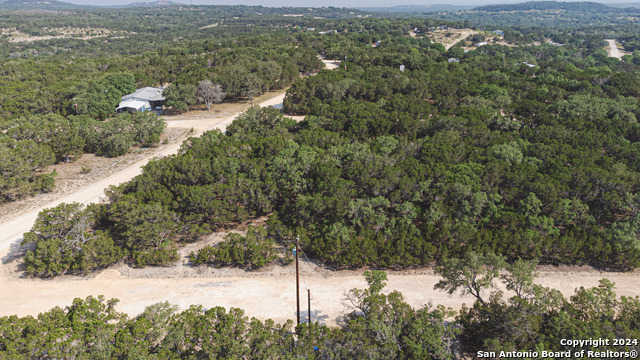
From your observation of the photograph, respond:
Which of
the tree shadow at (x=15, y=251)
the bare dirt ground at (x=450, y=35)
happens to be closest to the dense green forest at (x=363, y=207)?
the tree shadow at (x=15, y=251)

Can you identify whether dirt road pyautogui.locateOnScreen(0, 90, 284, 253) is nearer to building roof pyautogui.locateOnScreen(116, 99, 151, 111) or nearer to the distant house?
building roof pyautogui.locateOnScreen(116, 99, 151, 111)

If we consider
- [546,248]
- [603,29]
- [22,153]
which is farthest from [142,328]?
[603,29]

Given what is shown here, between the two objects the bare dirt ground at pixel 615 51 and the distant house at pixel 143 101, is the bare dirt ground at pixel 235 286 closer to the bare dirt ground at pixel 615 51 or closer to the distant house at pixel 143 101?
the distant house at pixel 143 101

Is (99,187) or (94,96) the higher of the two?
(94,96)

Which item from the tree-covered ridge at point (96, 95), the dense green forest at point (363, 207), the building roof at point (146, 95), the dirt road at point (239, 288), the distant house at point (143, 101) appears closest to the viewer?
the dense green forest at point (363, 207)

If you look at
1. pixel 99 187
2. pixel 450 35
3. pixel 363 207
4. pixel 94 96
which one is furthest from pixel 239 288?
pixel 450 35

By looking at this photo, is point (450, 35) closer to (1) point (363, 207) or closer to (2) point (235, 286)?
(1) point (363, 207)

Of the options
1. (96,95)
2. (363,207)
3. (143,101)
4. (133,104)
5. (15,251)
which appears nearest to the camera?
(15,251)
